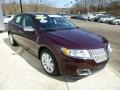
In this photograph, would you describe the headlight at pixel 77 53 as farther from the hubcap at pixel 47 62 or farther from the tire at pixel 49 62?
the hubcap at pixel 47 62

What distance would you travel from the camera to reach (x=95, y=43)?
14.1 feet

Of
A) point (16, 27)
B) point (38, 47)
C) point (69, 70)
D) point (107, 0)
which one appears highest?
point (107, 0)

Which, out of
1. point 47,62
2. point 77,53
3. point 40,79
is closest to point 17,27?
point 47,62

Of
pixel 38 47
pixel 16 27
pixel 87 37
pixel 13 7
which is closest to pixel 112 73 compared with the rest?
pixel 87 37

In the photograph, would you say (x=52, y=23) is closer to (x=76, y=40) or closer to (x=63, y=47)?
(x=76, y=40)

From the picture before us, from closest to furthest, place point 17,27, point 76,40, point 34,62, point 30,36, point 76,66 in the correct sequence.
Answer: point 76,66 → point 76,40 → point 30,36 → point 34,62 → point 17,27

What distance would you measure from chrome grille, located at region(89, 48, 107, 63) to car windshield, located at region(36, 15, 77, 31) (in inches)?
58.8

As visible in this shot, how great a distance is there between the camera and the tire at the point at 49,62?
435cm

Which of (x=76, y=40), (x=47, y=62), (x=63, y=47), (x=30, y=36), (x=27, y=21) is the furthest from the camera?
(x=27, y=21)

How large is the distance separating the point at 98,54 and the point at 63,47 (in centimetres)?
76

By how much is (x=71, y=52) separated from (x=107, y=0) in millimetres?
75259

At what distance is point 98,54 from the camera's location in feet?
13.4

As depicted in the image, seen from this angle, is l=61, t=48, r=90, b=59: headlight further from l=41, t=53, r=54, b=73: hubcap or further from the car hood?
l=41, t=53, r=54, b=73: hubcap

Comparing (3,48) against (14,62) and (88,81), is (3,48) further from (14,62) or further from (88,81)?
(88,81)
